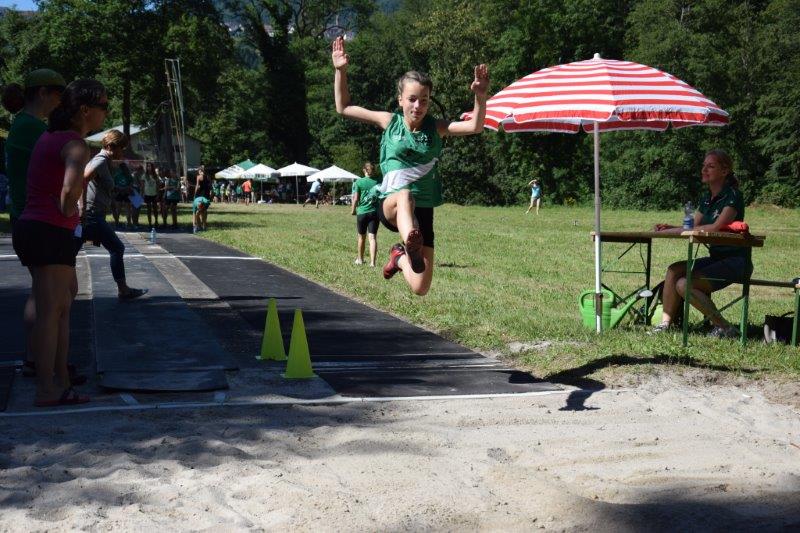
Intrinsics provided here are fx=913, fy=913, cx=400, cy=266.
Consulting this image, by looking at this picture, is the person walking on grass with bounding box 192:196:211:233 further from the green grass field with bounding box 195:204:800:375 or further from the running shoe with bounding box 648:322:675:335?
the running shoe with bounding box 648:322:675:335

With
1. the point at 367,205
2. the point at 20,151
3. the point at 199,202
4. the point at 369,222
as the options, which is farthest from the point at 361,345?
the point at 199,202

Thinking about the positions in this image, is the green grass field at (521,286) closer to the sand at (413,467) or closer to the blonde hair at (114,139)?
the sand at (413,467)

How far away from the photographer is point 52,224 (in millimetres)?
5496

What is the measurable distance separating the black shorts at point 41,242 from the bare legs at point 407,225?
7.08 ft

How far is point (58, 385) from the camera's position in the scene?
577 centimetres

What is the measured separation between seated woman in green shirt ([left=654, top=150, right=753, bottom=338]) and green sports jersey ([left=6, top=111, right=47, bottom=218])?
5.40 m

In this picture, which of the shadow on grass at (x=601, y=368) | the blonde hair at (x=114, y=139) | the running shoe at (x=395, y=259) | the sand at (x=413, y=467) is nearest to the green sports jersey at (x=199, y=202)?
the blonde hair at (x=114, y=139)

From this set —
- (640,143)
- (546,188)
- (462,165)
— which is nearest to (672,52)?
(640,143)

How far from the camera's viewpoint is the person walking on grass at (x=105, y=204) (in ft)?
31.5

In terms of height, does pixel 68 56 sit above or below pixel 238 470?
above

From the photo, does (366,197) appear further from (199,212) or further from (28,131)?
(199,212)

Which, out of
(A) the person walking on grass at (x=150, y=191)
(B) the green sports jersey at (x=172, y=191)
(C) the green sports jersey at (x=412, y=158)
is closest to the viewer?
(C) the green sports jersey at (x=412, y=158)

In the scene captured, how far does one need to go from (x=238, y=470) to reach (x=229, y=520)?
24.6 inches

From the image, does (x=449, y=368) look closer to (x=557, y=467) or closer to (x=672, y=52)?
(x=557, y=467)
